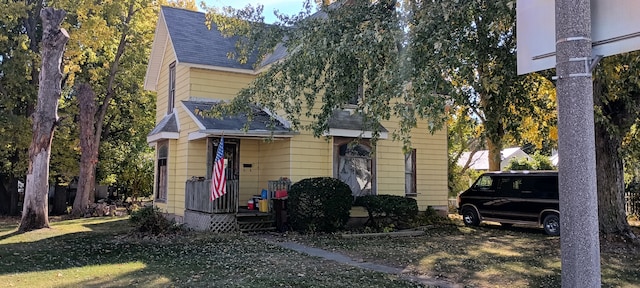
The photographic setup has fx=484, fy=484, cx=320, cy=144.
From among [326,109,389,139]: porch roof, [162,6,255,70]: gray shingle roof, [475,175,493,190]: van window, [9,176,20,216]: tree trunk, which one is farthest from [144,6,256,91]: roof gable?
[9,176,20,216]: tree trunk

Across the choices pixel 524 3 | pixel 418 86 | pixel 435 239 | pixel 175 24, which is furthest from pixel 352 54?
pixel 175 24

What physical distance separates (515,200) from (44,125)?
1479 centimetres

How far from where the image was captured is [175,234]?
1295 centimetres

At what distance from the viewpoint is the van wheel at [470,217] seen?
54.1 ft

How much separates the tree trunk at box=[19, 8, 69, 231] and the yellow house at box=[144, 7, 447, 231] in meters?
3.26

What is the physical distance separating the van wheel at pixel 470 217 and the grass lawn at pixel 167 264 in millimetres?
8052

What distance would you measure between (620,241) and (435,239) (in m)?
4.19

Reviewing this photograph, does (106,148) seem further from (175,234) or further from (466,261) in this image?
(466,261)

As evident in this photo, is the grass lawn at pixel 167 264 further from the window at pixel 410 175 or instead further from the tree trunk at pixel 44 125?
the window at pixel 410 175

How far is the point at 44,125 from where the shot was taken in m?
15.0

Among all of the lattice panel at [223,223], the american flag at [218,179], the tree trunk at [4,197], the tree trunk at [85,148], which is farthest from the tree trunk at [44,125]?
the tree trunk at [4,197]

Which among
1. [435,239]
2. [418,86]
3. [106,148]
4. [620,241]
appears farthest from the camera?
[106,148]

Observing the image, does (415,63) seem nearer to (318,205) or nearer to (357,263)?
(357,263)

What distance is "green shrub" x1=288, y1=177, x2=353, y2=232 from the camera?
1320 cm
